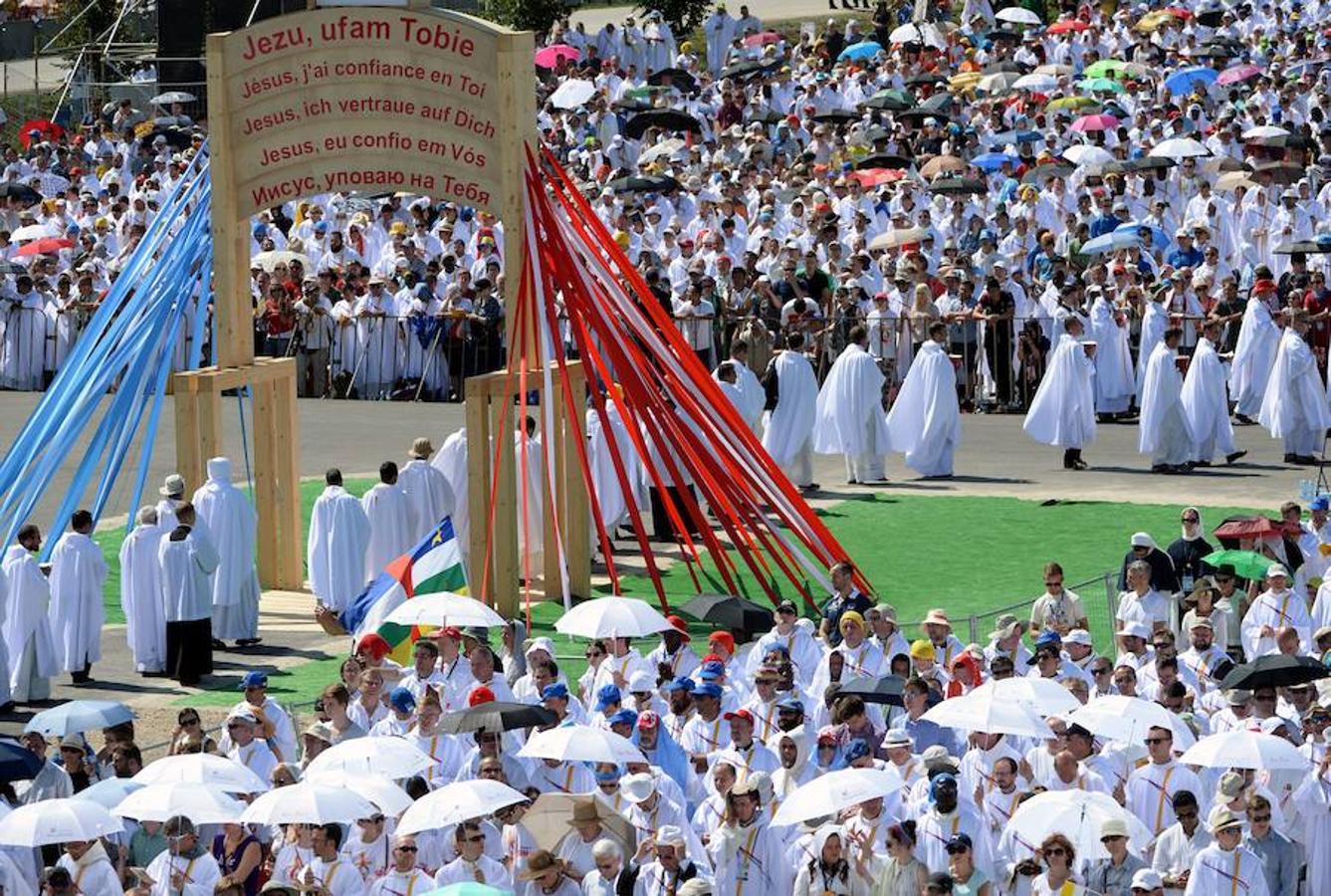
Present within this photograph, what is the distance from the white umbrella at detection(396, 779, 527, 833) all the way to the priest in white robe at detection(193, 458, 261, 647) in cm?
794

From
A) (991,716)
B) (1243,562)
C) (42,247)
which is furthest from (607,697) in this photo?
(42,247)

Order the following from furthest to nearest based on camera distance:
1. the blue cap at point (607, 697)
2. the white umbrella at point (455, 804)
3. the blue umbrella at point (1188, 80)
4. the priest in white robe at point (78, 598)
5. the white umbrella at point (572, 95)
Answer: the white umbrella at point (572, 95) < the blue umbrella at point (1188, 80) < the priest in white robe at point (78, 598) < the blue cap at point (607, 697) < the white umbrella at point (455, 804)

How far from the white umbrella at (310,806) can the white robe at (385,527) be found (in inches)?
365

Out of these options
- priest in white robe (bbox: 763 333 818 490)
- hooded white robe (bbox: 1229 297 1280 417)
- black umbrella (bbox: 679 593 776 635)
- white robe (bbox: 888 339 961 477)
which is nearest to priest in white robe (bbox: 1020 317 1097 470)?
white robe (bbox: 888 339 961 477)

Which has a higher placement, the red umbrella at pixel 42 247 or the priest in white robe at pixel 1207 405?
the red umbrella at pixel 42 247

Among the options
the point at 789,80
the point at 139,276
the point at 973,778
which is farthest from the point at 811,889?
the point at 789,80

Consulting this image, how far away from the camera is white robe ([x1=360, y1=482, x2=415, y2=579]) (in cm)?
2405

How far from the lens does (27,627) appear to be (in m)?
21.0

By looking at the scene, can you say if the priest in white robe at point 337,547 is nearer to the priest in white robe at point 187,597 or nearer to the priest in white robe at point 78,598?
the priest in white robe at point 187,597

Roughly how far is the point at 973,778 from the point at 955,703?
432mm

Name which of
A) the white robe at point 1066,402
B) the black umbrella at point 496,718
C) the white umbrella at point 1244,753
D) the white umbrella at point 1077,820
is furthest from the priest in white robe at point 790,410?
the white umbrella at point 1077,820

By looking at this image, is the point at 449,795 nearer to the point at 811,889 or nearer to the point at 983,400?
the point at 811,889

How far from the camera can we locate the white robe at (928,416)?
28734 mm

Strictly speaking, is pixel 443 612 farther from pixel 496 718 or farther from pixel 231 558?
pixel 231 558
